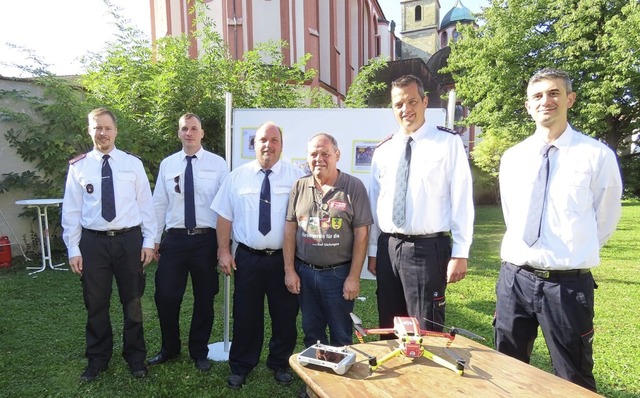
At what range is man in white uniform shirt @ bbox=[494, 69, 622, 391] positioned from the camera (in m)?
2.28

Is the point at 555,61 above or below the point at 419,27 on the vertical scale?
below

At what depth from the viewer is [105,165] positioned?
337 centimetres

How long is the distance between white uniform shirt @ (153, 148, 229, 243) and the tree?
16277mm

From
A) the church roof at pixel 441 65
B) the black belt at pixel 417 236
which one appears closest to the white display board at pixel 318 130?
the black belt at pixel 417 236

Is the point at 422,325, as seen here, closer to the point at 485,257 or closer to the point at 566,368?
the point at 566,368

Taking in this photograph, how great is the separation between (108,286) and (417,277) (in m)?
2.35

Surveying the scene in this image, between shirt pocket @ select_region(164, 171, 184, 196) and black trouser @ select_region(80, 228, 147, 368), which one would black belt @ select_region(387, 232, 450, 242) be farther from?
black trouser @ select_region(80, 228, 147, 368)

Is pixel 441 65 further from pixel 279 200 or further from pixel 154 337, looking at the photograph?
pixel 279 200

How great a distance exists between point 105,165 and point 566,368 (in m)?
3.33

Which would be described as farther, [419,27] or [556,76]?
[419,27]

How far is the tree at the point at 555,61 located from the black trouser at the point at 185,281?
1647 cm

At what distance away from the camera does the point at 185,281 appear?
11.8 ft

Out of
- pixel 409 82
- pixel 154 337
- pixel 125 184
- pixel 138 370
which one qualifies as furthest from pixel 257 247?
pixel 154 337

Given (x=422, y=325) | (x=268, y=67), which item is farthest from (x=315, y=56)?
(x=422, y=325)
